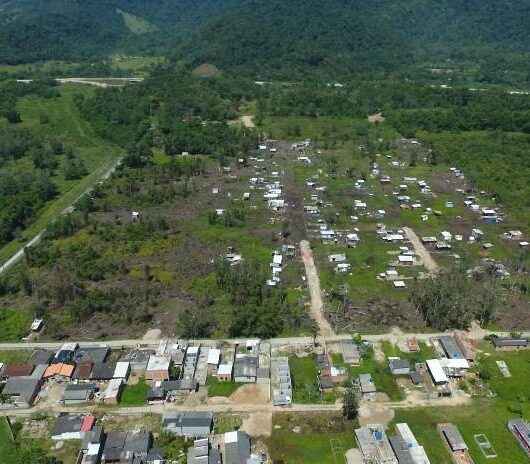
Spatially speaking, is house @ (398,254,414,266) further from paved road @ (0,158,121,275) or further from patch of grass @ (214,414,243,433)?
paved road @ (0,158,121,275)

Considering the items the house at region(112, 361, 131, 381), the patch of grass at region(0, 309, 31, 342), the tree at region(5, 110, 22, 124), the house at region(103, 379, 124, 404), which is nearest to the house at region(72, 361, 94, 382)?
the house at region(112, 361, 131, 381)

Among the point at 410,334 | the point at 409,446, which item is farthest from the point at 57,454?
the point at 410,334

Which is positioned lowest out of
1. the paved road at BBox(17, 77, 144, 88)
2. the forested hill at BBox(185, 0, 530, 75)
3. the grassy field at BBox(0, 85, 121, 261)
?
the paved road at BBox(17, 77, 144, 88)

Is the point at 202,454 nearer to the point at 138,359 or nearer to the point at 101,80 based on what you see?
the point at 138,359

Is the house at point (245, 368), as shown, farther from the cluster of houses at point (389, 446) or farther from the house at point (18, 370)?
the house at point (18, 370)

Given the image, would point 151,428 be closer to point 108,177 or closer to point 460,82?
point 108,177
